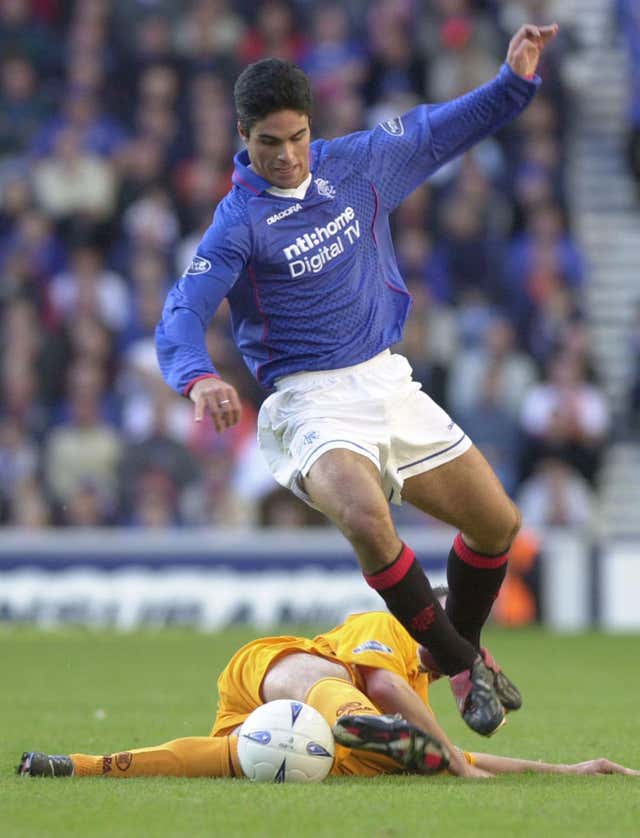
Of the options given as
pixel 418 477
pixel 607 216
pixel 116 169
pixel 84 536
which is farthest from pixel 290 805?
pixel 607 216

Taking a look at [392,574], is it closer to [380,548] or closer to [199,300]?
[380,548]

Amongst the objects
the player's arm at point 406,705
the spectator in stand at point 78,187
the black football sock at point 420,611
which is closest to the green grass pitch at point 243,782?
the player's arm at point 406,705

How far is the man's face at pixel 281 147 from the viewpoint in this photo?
673 cm

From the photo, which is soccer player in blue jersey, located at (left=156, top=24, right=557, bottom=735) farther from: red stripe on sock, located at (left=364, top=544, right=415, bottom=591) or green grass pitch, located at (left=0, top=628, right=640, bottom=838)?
green grass pitch, located at (left=0, top=628, right=640, bottom=838)

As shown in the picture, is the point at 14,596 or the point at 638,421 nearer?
the point at 14,596

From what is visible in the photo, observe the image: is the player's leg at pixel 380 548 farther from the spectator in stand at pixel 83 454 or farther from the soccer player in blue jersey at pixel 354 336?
the spectator in stand at pixel 83 454

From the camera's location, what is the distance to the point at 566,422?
14930mm

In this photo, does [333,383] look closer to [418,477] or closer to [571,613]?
[418,477]

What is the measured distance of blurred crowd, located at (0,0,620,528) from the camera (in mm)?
14852

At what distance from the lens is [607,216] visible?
18125mm

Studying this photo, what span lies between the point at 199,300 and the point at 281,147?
0.66 meters

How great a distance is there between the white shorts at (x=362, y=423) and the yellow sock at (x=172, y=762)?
101cm

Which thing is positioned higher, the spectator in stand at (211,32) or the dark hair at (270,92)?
the spectator in stand at (211,32)

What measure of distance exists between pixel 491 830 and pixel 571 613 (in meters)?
9.44
